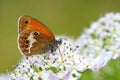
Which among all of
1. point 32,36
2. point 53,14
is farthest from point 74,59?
point 53,14

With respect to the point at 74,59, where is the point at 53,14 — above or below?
above

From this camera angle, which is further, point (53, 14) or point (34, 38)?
point (53, 14)

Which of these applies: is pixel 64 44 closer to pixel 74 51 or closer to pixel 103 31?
pixel 74 51

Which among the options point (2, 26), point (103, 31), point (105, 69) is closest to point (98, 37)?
point (103, 31)

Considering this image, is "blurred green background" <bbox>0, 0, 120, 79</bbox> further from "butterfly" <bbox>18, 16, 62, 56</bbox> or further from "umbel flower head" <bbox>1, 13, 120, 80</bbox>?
"butterfly" <bbox>18, 16, 62, 56</bbox>

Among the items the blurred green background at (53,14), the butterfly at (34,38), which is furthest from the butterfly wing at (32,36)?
the blurred green background at (53,14)

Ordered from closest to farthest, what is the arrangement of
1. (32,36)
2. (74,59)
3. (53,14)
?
(74,59)
(32,36)
(53,14)

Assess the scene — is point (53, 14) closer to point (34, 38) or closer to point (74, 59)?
point (34, 38)
